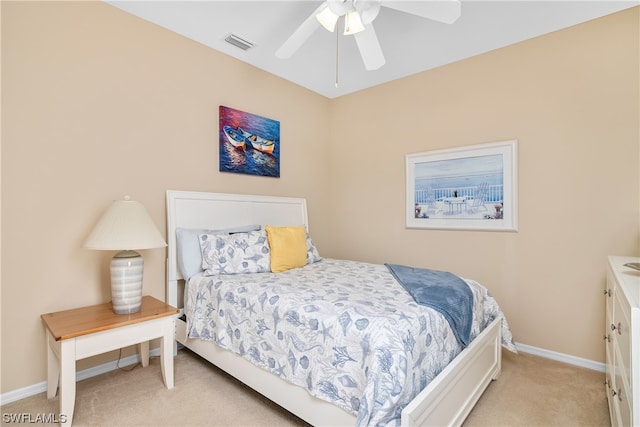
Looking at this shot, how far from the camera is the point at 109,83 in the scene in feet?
7.75

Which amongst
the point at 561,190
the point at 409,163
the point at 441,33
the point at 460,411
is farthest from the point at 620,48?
the point at 460,411

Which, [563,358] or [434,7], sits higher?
[434,7]

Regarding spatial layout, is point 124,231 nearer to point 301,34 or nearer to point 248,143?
point 248,143

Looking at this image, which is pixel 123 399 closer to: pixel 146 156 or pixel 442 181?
pixel 146 156

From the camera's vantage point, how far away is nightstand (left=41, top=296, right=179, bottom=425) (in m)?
1.71

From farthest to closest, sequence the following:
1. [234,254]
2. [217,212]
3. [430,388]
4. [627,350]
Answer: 1. [217,212]
2. [234,254]
3. [430,388]
4. [627,350]

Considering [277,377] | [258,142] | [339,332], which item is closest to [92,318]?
[277,377]

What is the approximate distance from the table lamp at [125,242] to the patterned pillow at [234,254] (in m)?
0.47

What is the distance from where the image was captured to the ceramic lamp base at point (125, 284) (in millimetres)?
2031

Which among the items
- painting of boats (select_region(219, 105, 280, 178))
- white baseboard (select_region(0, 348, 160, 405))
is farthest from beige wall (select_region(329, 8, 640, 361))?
white baseboard (select_region(0, 348, 160, 405))

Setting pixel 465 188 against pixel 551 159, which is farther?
pixel 465 188

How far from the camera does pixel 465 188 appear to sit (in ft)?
10.1

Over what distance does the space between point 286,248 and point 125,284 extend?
1211 millimetres

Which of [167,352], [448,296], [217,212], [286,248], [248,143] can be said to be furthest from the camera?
[248,143]
